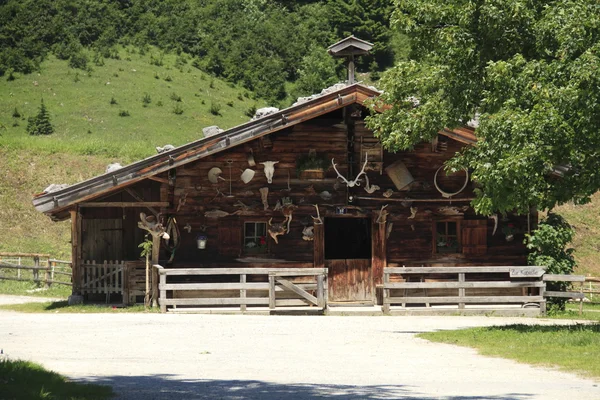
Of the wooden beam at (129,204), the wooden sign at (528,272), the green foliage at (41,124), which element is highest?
the green foliage at (41,124)

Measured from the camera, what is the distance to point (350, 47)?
91.5 ft

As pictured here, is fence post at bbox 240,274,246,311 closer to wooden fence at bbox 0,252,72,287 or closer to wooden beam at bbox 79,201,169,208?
wooden beam at bbox 79,201,169,208

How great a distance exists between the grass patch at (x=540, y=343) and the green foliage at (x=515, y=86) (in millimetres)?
2360

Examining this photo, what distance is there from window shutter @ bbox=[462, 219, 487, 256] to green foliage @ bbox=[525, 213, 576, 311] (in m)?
1.26

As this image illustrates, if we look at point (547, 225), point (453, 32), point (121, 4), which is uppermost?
point (121, 4)

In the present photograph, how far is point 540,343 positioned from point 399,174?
430 inches

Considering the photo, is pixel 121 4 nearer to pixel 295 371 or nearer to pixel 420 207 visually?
pixel 420 207

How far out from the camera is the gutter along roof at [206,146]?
26.6 m

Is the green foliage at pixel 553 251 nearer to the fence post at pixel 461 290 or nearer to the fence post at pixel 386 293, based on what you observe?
the fence post at pixel 461 290

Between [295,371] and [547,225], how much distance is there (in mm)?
14520

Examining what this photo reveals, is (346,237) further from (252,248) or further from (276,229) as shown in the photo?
(252,248)

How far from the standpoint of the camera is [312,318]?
24.4 m

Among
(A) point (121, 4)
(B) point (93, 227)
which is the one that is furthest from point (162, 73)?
(B) point (93, 227)

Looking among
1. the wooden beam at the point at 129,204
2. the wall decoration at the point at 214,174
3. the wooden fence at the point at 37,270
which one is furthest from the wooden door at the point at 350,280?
the wooden fence at the point at 37,270
